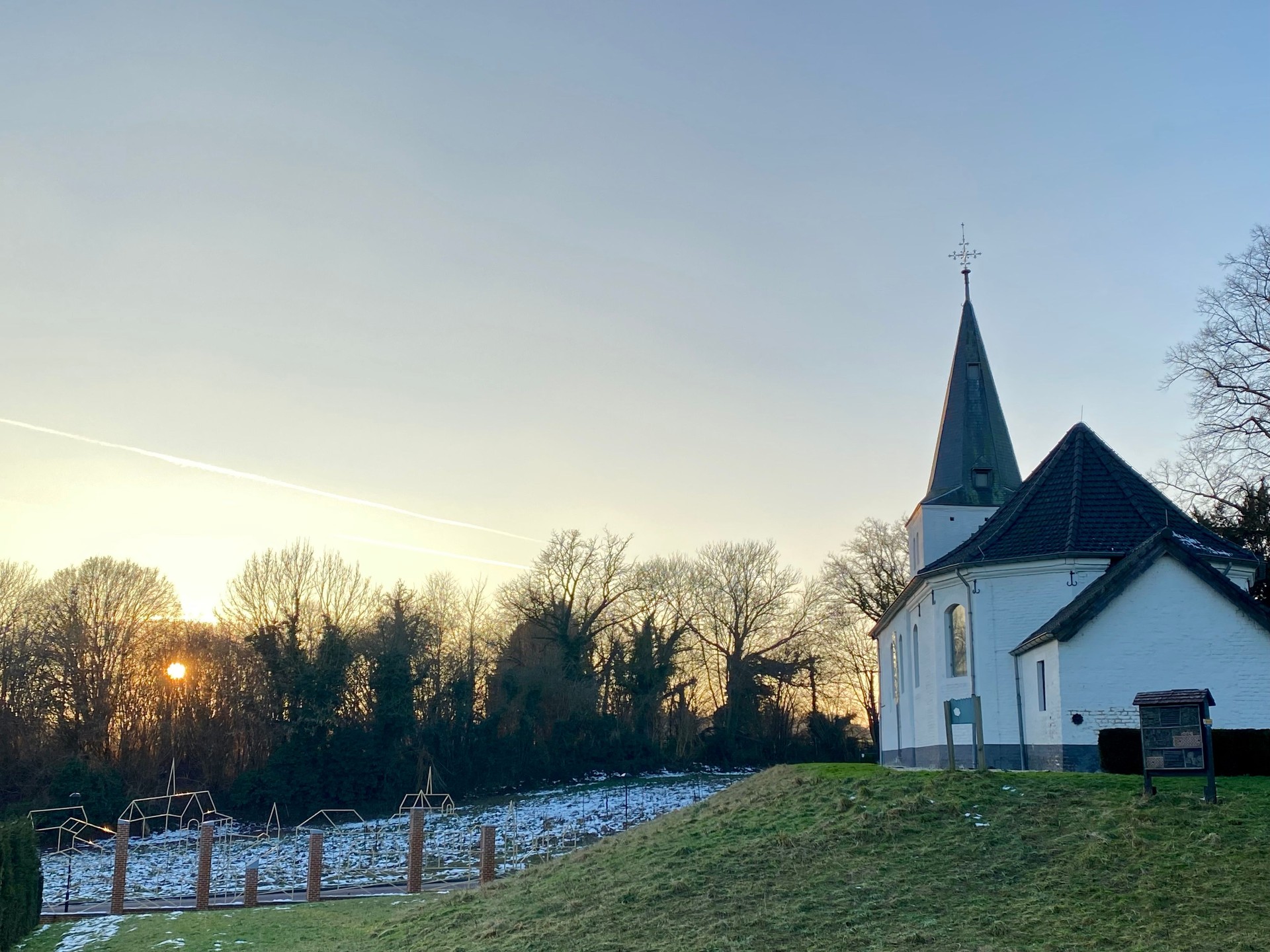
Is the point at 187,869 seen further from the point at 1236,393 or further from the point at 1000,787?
the point at 1236,393

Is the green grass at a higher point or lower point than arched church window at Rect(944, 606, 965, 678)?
lower

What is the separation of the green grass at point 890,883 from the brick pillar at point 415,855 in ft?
12.3

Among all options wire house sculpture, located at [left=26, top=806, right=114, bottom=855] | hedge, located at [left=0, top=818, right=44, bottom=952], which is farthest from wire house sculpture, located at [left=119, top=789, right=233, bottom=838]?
hedge, located at [left=0, top=818, right=44, bottom=952]

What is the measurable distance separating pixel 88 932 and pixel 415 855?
654 centimetres

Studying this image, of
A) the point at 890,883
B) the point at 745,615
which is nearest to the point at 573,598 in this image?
the point at 745,615

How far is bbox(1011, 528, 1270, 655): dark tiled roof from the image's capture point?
75.7ft

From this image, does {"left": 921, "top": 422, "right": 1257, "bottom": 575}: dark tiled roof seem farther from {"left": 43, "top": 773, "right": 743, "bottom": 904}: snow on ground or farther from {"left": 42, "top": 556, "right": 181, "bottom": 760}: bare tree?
{"left": 42, "top": 556, "right": 181, "bottom": 760}: bare tree

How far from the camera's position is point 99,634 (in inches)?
1939

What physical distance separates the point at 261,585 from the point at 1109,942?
47204 millimetres

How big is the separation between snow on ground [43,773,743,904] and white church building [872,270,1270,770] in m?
10.7

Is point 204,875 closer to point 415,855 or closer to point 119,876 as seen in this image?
point 119,876

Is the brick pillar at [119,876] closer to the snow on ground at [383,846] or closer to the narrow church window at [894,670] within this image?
the snow on ground at [383,846]

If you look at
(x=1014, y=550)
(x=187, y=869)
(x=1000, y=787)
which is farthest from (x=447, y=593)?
(x=1000, y=787)

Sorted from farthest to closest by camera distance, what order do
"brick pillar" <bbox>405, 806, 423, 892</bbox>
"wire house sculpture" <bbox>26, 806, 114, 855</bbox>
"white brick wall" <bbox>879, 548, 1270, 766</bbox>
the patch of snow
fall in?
"wire house sculpture" <bbox>26, 806, 114, 855</bbox>, "brick pillar" <bbox>405, 806, 423, 892</bbox>, "white brick wall" <bbox>879, 548, 1270, 766</bbox>, the patch of snow
